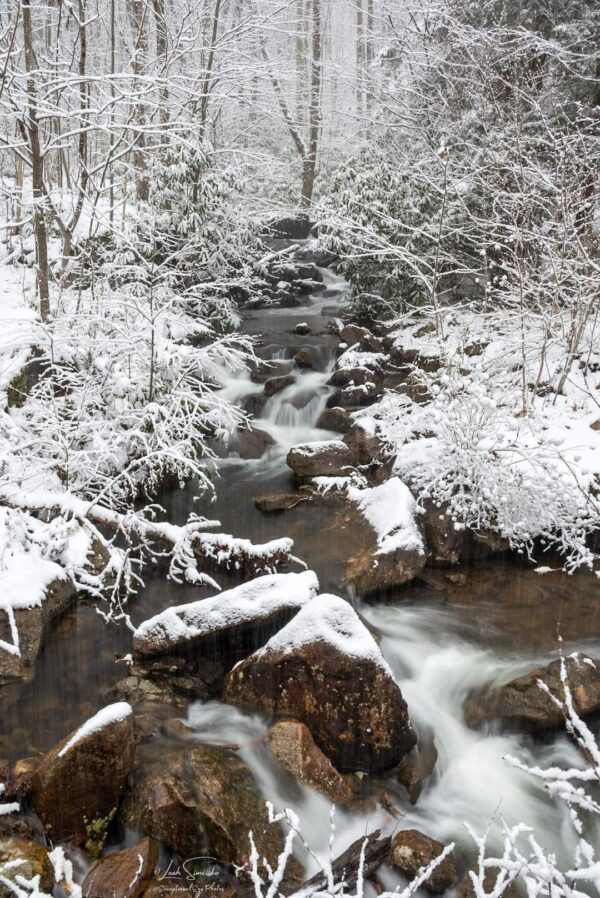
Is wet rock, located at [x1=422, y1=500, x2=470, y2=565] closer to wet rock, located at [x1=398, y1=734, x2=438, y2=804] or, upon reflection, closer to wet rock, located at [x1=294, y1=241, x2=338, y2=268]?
wet rock, located at [x1=398, y1=734, x2=438, y2=804]

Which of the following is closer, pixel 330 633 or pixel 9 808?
pixel 9 808

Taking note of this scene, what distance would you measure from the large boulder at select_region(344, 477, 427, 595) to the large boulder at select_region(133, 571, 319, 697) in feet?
3.91

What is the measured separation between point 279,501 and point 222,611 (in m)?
2.81

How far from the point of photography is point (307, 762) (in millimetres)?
4246

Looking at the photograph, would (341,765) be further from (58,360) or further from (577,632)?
(58,360)

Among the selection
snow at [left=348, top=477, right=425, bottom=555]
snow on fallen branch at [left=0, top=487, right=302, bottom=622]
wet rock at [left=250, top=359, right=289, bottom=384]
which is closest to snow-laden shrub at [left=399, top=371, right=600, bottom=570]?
snow at [left=348, top=477, right=425, bottom=555]

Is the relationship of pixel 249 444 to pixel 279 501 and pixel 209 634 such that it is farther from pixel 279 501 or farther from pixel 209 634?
pixel 209 634

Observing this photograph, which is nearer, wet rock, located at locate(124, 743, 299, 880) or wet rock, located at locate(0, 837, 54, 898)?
wet rock, located at locate(0, 837, 54, 898)

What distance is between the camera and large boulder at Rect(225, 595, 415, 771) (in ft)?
14.3

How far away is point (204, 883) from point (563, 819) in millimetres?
2529

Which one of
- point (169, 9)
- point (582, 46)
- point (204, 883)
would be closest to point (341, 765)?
point (204, 883)

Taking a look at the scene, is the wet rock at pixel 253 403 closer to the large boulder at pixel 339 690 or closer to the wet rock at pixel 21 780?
the large boulder at pixel 339 690

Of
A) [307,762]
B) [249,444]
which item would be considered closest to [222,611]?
[307,762]

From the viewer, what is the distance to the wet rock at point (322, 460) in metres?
8.20
